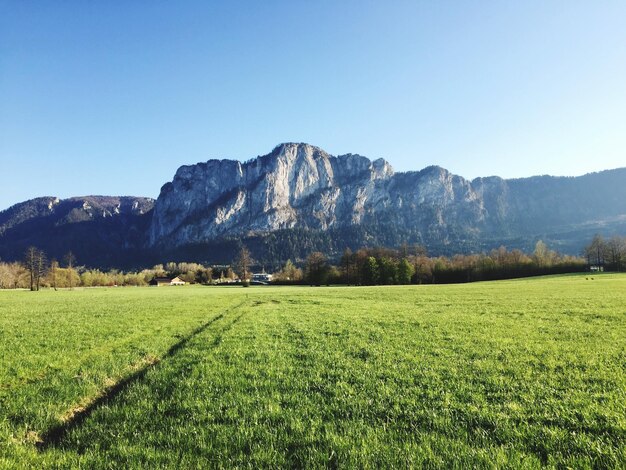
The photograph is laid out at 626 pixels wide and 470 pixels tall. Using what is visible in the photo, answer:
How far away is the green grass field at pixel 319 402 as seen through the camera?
679 cm

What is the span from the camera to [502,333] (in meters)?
19.7

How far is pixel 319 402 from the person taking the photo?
30.7 feet

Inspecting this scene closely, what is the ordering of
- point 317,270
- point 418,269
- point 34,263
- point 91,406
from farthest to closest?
point 418,269 < point 317,270 < point 34,263 < point 91,406

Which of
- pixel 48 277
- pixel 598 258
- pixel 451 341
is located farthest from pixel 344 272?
pixel 451 341

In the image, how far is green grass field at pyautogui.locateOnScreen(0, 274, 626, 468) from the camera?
6.79 metres

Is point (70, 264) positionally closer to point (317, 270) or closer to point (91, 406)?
point (317, 270)

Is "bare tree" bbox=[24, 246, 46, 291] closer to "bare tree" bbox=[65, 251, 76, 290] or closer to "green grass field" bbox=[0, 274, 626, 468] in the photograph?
"bare tree" bbox=[65, 251, 76, 290]

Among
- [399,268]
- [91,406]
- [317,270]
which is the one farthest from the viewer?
[317,270]

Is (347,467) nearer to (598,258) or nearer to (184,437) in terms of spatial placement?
(184,437)

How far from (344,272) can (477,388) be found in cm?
14166

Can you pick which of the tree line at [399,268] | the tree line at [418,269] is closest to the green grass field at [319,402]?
A: the tree line at [418,269]

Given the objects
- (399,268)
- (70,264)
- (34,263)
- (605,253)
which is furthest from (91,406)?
(605,253)

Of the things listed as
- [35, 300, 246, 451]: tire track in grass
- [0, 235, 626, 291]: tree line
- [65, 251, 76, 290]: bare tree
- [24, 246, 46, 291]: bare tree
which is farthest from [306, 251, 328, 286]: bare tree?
[35, 300, 246, 451]: tire track in grass

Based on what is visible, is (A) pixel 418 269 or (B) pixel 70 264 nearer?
(B) pixel 70 264
